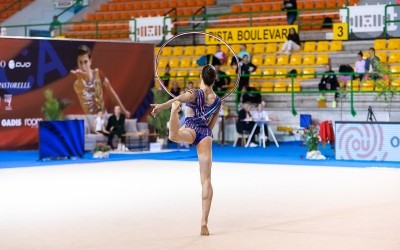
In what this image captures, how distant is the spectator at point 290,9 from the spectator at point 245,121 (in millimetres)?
4127

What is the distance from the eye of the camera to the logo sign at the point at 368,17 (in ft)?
87.6

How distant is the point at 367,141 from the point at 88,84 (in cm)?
877

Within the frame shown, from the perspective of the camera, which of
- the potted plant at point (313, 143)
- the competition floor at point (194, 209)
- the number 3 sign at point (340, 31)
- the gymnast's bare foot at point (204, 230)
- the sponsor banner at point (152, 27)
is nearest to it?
the competition floor at point (194, 209)

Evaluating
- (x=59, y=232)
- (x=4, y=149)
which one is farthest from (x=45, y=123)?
(x=59, y=232)

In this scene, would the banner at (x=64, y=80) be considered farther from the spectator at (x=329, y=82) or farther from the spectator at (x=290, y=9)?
the spectator at (x=329, y=82)

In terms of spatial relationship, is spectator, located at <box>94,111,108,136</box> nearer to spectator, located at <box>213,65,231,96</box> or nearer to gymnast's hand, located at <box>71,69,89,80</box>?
gymnast's hand, located at <box>71,69,89,80</box>

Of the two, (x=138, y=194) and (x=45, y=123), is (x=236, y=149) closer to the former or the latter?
(x=45, y=123)

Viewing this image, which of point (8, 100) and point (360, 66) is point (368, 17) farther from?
point (8, 100)

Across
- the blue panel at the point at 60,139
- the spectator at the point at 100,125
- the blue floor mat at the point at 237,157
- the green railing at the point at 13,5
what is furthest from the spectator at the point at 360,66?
the green railing at the point at 13,5

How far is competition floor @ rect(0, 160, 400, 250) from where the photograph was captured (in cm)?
934

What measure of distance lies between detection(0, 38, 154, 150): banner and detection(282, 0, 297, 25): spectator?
4668 millimetres

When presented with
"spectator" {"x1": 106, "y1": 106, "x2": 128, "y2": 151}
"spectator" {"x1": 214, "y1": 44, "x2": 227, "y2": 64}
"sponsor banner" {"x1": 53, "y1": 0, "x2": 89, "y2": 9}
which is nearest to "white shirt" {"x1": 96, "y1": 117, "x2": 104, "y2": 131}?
"spectator" {"x1": 106, "y1": 106, "x2": 128, "y2": 151}

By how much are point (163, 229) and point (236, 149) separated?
1489cm

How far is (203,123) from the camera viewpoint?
10.1 meters
